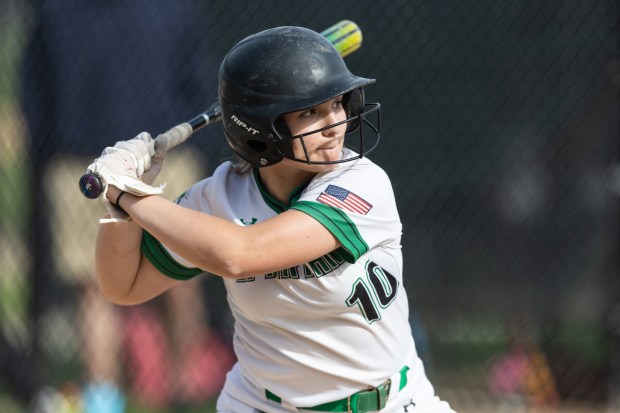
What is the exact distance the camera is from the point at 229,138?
229 cm

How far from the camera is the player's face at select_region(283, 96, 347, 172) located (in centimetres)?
213

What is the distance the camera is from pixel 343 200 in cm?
213

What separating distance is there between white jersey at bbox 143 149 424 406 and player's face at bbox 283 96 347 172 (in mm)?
68

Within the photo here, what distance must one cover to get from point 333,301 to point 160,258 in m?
0.52

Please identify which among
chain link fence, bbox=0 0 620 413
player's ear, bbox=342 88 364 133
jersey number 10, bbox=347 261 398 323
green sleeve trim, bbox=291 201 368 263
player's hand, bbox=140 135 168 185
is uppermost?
player's ear, bbox=342 88 364 133

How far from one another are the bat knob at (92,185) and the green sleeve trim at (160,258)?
0.32m

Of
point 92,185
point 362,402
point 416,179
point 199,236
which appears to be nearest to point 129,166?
point 92,185

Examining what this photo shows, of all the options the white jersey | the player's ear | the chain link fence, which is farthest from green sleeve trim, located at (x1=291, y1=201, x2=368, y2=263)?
the chain link fence

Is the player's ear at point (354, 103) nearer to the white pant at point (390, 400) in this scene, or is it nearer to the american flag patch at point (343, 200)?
the american flag patch at point (343, 200)

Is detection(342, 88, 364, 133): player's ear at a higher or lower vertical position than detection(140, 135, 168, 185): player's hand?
higher

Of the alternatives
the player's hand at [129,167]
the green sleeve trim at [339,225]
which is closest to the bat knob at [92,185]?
the player's hand at [129,167]

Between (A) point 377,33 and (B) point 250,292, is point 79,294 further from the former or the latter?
(B) point 250,292

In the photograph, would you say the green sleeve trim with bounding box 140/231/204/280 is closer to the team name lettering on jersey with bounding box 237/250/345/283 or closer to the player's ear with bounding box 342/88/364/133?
the team name lettering on jersey with bounding box 237/250/345/283

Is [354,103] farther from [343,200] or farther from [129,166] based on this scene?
[129,166]
